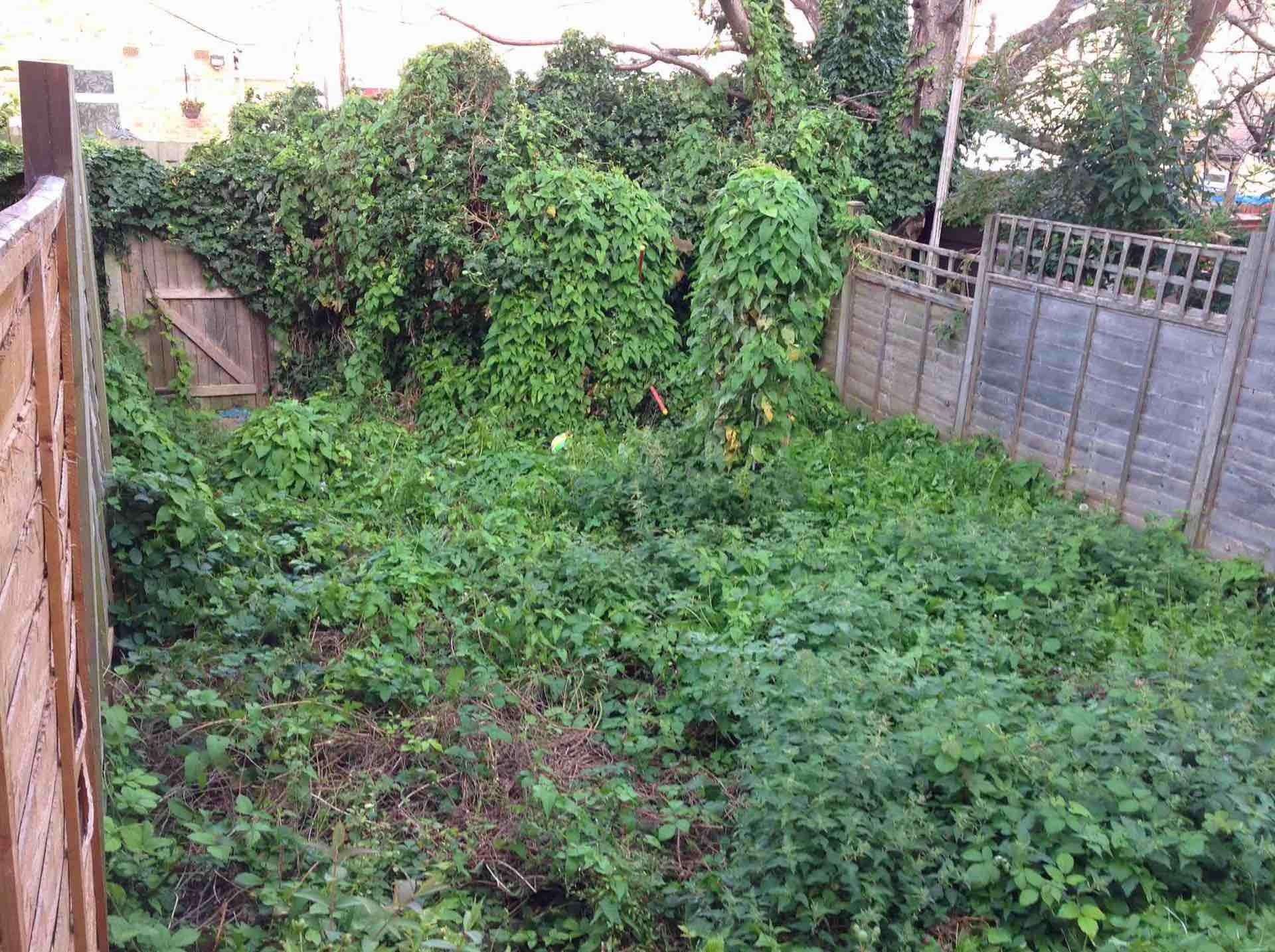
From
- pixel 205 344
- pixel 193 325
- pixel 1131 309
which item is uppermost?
pixel 1131 309

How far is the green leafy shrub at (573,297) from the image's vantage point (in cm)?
920

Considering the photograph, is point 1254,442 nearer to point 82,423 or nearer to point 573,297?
point 573,297

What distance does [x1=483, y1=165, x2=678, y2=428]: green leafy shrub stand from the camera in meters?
9.20

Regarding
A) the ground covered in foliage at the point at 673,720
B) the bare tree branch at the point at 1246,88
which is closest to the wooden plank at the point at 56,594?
the ground covered in foliage at the point at 673,720

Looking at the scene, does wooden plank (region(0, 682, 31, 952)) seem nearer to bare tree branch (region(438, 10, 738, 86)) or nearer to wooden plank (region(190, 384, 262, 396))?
wooden plank (region(190, 384, 262, 396))

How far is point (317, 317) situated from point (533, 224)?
2480 mm

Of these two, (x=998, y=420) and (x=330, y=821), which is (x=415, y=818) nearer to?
(x=330, y=821)

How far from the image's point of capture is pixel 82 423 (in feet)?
9.66

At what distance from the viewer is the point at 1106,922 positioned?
126 inches

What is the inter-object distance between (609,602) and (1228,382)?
378 cm

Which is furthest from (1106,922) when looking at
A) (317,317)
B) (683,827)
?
(317,317)

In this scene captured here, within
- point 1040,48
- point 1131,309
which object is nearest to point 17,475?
point 1131,309

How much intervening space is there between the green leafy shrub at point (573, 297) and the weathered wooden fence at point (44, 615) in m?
6.36

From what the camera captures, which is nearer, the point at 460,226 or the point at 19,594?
the point at 19,594
